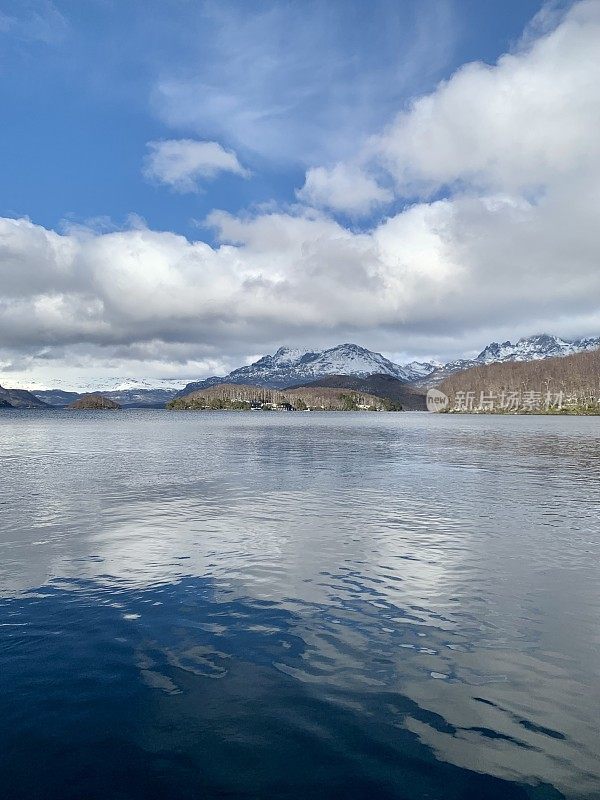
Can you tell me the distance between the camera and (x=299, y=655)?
15.8 meters

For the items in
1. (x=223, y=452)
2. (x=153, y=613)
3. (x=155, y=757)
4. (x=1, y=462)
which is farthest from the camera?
(x=223, y=452)

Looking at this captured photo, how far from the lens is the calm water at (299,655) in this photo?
11000 millimetres

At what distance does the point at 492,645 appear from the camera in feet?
53.9

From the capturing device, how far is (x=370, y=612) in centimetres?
1903

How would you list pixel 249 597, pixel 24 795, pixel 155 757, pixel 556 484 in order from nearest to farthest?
1. pixel 24 795
2. pixel 155 757
3. pixel 249 597
4. pixel 556 484

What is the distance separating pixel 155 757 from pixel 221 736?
1440 millimetres

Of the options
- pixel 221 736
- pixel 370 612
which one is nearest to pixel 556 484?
pixel 370 612

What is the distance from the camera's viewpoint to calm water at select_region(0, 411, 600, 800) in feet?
36.1

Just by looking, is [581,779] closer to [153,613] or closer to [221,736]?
[221,736]

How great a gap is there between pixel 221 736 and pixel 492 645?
28.7ft

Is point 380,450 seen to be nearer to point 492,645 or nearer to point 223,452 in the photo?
point 223,452

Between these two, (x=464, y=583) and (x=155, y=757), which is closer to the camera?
(x=155, y=757)

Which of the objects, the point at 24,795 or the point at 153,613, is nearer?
the point at 24,795

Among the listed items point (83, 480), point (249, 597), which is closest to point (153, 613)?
point (249, 597)
